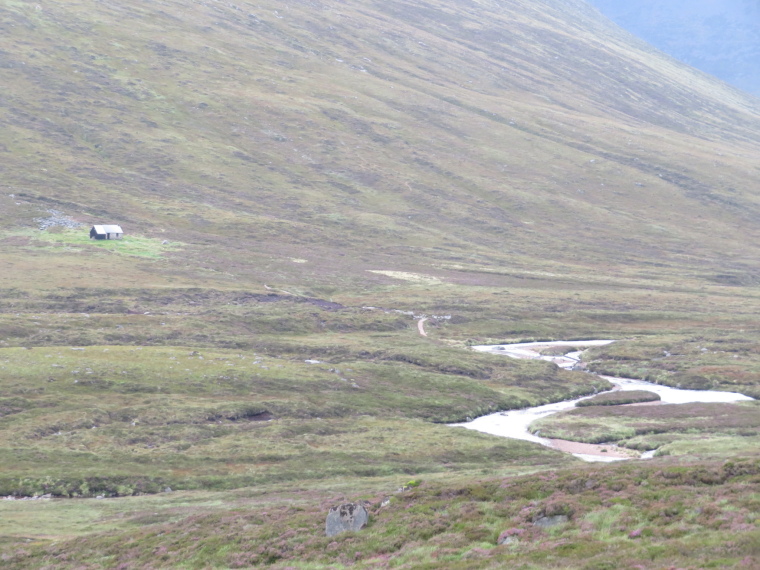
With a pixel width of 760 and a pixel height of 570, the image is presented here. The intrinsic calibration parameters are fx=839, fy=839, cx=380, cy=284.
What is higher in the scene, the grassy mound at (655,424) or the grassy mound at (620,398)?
the grassy mound at (655,424)

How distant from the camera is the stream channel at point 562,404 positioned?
86938 millimetres

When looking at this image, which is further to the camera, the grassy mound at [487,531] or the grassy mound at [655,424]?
the grassy mound at [655,424]

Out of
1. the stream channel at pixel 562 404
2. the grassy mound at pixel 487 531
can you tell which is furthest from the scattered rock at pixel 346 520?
the stream channel at pixel 562 404

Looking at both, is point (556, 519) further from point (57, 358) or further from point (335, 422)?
point (57, 358)

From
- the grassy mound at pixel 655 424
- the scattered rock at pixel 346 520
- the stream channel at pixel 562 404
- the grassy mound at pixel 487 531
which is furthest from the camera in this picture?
the grassy mound at pixel 655 424

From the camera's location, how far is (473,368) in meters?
128

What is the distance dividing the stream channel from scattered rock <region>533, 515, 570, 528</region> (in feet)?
142

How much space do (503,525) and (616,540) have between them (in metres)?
6.72

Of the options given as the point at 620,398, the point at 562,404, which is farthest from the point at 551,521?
the point at 620,398

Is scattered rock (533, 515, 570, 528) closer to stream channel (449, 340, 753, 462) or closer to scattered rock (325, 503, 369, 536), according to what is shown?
→ scattered rock (325, 503, 369, 536)

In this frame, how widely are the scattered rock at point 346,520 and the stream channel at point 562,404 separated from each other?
4403 cm

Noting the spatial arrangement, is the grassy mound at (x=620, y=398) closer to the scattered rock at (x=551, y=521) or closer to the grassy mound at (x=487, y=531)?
the grassy mound at (x=487, y=531)

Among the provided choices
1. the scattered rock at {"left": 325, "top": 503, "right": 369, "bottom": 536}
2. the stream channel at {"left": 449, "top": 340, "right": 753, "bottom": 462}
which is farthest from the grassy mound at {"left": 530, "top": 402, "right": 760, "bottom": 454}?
the scattered rock at {"left": 325, "top": 503, "right": 369, "bottom": 536}

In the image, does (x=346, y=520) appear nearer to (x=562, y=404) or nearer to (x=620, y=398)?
(x=562, y=404)
